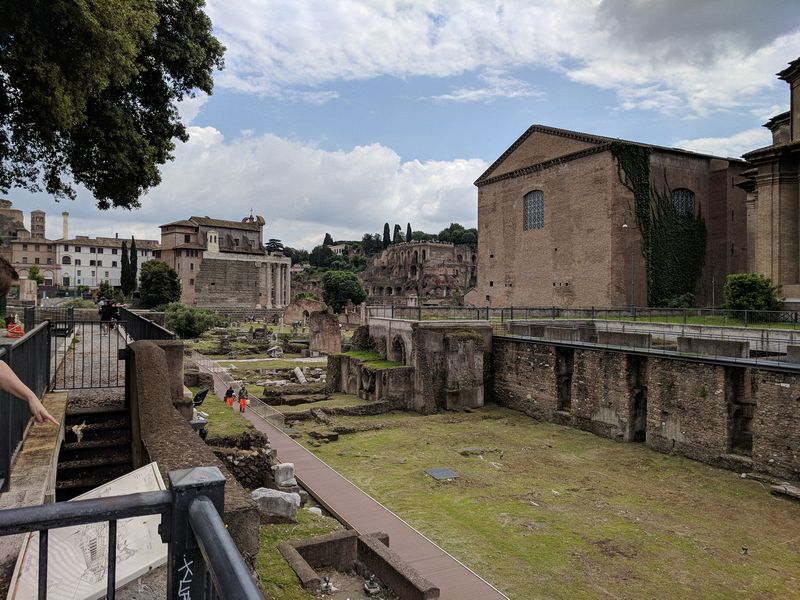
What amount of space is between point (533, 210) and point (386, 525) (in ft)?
109

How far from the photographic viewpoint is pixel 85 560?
323 cm

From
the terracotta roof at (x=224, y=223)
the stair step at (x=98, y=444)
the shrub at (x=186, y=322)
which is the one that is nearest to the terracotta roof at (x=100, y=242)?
the terracotta roof at (x=224, y=223)

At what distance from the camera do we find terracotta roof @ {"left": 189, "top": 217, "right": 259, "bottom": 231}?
2726 inches

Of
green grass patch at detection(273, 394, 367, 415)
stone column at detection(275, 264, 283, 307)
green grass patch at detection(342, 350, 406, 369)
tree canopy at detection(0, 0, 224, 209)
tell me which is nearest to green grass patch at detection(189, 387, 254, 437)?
tree canopy at detection(0, 0, 224, 209)

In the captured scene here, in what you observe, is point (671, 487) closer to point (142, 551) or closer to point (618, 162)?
point (142, 551)

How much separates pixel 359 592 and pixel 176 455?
4340mm

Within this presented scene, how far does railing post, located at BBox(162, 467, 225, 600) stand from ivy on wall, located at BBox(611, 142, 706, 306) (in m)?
36.7

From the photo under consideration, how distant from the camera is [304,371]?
101ft

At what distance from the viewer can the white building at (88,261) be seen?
3034 inches

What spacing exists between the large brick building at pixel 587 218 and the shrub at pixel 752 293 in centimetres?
892

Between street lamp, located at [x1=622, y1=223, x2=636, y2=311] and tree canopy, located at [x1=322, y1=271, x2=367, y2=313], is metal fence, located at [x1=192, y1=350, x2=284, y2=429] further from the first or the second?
tree canopy, located at [x1=322, y1=271, x2=367, y2=313]

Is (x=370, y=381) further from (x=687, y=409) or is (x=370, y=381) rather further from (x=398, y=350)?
(x=687, y=409)

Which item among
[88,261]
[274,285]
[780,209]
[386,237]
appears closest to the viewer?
[780,209]

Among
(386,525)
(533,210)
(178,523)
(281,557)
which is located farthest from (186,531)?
(533,210)
